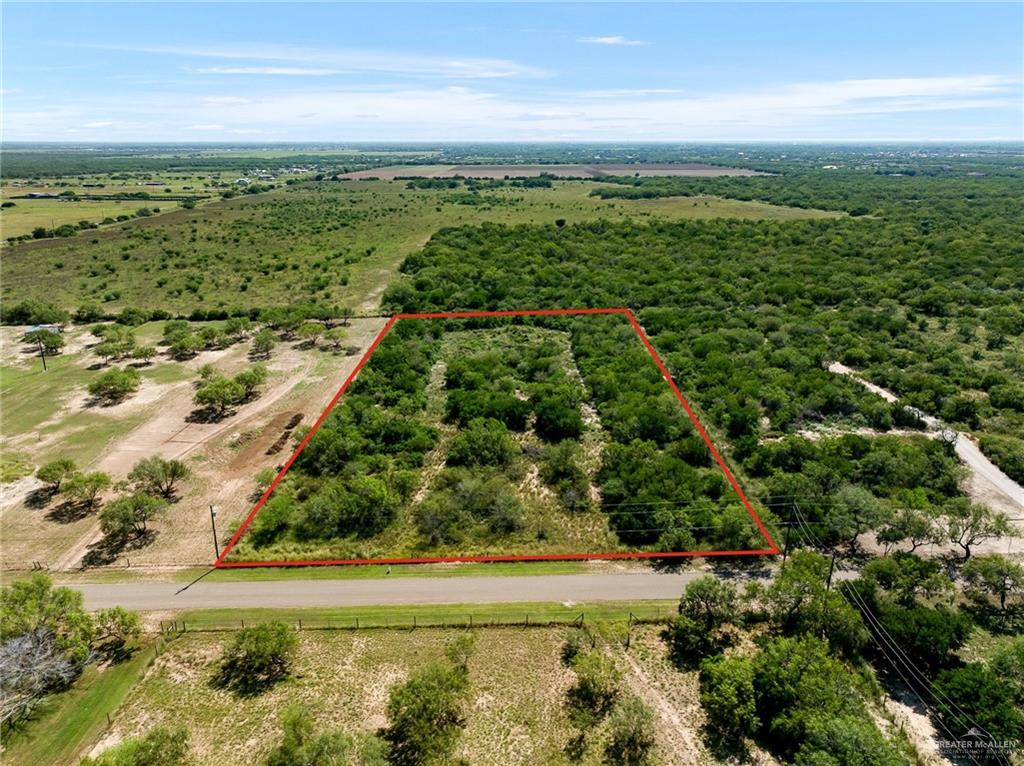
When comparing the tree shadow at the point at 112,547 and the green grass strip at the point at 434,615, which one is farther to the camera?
the tree shadow at the point at 112,547

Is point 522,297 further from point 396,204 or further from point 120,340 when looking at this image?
point 396,204

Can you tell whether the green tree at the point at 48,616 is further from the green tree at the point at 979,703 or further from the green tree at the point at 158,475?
the green tree at the point at 979,703

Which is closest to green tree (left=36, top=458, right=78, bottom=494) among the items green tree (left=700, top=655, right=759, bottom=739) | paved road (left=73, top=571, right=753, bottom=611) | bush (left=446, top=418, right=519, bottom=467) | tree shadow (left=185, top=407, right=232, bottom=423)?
tree shadow (left=185, top=407, right=232, bottom=423)

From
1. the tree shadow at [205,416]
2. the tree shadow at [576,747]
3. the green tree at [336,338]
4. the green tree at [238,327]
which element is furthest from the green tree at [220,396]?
the tree shadow at [576,747]

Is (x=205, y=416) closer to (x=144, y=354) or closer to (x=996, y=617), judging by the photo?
(x=144, y=354)

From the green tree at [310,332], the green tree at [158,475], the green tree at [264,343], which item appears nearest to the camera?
the green tree at [158,475]

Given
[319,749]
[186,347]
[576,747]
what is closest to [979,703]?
[576,747]

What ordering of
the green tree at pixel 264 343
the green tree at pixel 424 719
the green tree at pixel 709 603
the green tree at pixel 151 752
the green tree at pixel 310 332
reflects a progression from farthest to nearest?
the green tree at pixel 310 332, the green tree at pixel 264 343, the green tree at pixel 709 603, the green tree at pixel 424 719, the green tree at pixel 151 752
